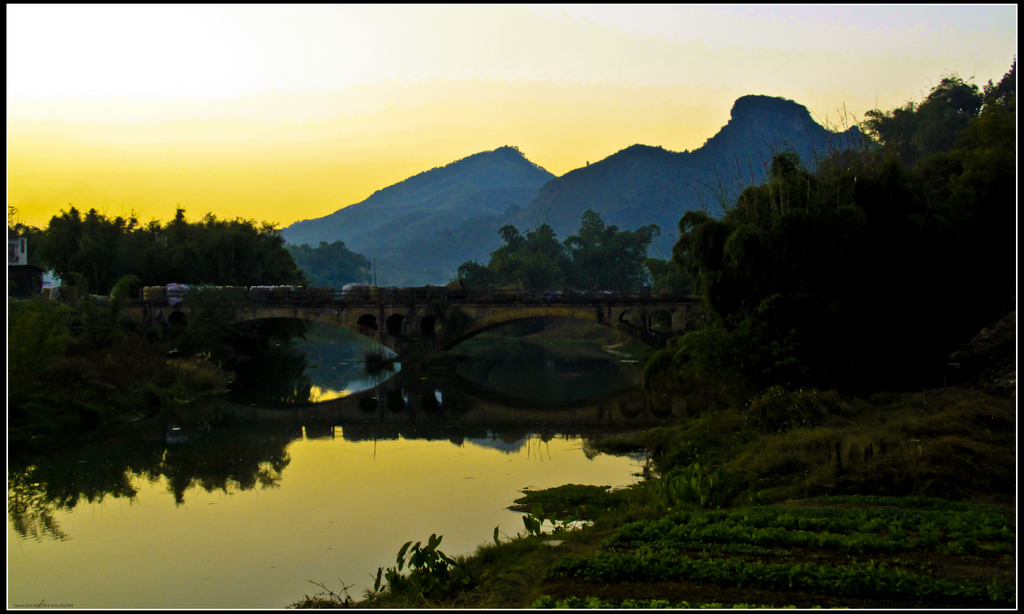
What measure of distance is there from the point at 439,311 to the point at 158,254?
76.7 feet

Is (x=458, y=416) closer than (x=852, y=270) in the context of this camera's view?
No

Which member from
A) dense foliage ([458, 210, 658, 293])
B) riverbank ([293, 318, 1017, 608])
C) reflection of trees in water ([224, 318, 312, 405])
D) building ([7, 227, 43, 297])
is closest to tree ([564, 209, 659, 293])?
dense foliage ([458, 210, 658, 293])

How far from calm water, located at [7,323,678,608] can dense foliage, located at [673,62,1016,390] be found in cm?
548

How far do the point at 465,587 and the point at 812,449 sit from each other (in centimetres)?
820

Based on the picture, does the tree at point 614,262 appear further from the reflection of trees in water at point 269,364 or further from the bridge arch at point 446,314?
the bridge arch at point 446,314

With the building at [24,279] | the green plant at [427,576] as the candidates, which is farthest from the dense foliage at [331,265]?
the green plant at [427,576]

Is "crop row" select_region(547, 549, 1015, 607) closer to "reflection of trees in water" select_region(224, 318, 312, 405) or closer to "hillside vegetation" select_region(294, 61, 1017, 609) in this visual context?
"hillside vegetation" select_region(294, 61, 1017, 609)

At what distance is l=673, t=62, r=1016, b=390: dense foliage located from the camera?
2248 cm

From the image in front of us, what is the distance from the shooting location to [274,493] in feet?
61.5

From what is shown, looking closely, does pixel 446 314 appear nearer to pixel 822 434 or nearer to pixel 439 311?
pixel 439 311

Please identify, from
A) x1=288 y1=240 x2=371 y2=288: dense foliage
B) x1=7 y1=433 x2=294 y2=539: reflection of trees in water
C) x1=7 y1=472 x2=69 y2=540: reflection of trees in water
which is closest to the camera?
x1=7 y1=472 x2=69 y2=540: reflection of trees in water

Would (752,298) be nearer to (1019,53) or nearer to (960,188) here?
(960,188)

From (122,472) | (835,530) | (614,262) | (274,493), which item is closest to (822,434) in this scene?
(835,530)

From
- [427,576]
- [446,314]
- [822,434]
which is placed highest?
[446,314]
